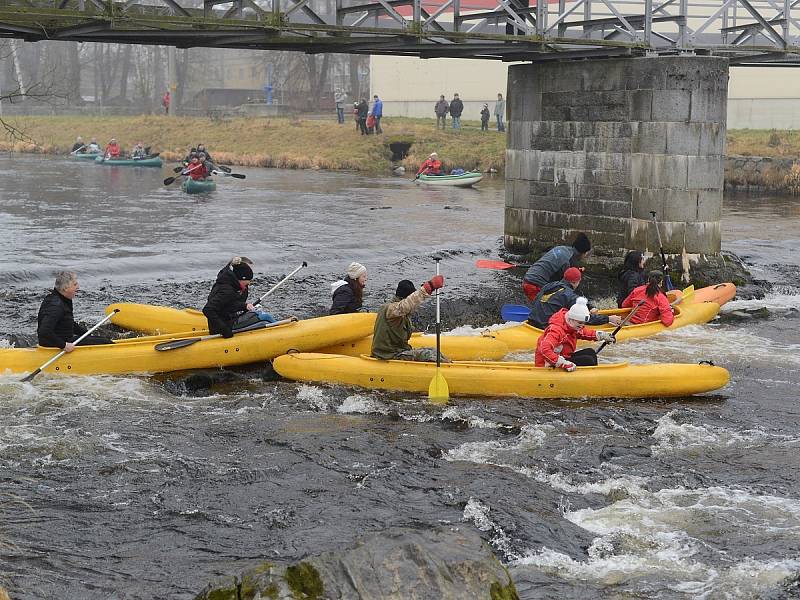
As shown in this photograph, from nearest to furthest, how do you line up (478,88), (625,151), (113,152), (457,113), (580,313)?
(580,313), (625,151), (113,152), (457,113), (478,88)

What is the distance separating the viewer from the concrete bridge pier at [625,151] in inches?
658

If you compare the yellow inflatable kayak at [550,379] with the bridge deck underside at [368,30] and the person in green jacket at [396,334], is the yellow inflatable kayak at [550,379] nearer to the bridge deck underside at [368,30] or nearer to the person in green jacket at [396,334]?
the person in green jacket at [396,334]

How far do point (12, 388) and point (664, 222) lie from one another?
1025 cm

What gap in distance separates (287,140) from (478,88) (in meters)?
9.79

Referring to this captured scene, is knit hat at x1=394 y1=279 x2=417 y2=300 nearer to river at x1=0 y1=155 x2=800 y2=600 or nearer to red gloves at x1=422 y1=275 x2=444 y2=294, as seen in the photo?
red gloves at x1=422 y1=275 x2=444 y2=294

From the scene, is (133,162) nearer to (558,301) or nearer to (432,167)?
(432,167)

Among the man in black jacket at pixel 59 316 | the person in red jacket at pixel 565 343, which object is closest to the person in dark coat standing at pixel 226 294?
the man in black jacket at pixel 59 316

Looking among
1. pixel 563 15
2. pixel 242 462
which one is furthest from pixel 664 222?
pixel 242 462

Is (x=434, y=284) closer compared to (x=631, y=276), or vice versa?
(x=434, y=284)

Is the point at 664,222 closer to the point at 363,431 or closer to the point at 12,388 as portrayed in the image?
the point at 363,431

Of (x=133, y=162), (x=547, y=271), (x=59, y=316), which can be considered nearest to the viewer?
(x=59, y=316)

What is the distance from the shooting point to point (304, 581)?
218 inches

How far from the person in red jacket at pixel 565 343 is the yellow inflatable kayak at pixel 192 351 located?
2197 millimetres

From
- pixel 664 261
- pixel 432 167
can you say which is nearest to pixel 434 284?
pixel 664 261
